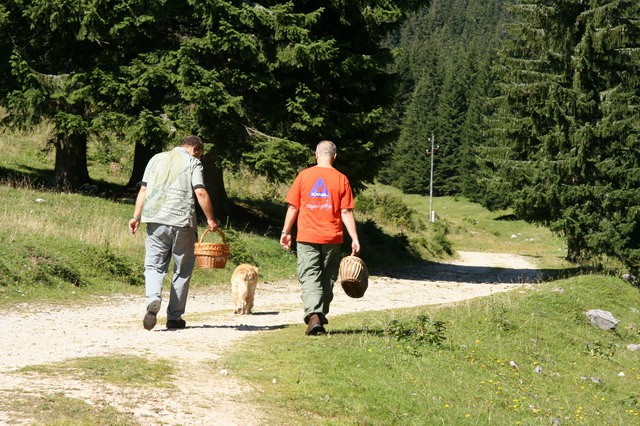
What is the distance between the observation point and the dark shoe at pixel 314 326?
27.9 ft

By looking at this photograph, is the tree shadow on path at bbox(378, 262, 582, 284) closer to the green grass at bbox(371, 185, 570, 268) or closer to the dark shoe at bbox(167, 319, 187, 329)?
the green grass at bbox(371, 185, 570, 268)

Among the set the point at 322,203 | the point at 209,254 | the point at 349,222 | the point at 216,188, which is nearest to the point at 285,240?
the point at 322,203

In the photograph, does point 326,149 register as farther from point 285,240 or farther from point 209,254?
point 209,254

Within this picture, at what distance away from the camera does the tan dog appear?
426 inches

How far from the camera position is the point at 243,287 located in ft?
35.7

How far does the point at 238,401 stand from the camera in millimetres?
5918

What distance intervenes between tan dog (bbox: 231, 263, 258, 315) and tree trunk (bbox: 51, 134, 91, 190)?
12.5 meters

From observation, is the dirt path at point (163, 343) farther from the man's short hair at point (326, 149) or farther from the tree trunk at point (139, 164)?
the tree trunk at point (139, 164)

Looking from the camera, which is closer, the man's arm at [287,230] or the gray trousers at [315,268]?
the man's arm at [287,230]

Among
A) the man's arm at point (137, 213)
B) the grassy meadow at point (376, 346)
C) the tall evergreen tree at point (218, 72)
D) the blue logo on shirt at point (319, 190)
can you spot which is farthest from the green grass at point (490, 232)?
the man's arm at point (137, 213)

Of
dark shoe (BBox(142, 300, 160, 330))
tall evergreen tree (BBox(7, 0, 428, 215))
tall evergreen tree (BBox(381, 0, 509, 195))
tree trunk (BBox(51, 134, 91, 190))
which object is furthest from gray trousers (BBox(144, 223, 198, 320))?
tall evergreen tree (BBox(381, 0, 509, 195))

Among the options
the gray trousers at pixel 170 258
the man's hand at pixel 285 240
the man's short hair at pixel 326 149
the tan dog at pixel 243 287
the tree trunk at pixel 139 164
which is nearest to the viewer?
the man's hand at pixel 285 240

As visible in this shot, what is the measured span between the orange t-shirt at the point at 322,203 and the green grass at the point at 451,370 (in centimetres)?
115

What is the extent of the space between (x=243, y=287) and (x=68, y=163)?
43.7 ft
